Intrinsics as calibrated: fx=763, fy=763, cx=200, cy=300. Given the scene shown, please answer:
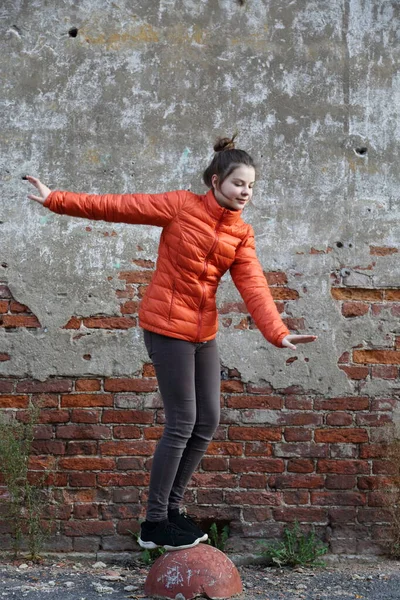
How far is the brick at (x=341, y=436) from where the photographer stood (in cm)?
459

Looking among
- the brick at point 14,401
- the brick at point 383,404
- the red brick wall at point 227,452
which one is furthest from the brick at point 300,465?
the brick at point 14,401

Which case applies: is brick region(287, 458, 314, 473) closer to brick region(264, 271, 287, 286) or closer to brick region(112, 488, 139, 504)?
brick region(112, 488, 139, 504)

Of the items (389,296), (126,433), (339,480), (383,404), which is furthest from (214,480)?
(389,296)

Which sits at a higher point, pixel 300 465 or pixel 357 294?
pixel 357 294

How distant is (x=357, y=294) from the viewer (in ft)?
15.2

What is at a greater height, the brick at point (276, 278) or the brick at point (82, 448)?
the brick at point (276, 278)

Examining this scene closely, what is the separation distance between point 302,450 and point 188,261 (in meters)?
1.69

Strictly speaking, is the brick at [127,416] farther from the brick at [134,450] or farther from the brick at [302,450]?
the brick at [302,450]

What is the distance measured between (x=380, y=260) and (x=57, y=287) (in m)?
1.95

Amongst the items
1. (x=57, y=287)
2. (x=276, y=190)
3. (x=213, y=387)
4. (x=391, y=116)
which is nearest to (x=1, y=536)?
(x=57, y=287)

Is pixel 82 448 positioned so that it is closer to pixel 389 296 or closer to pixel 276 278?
pixel 276 278

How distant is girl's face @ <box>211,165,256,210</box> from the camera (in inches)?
136

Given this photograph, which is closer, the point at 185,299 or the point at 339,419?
the point at 185,299

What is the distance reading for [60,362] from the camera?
454 centimetres
